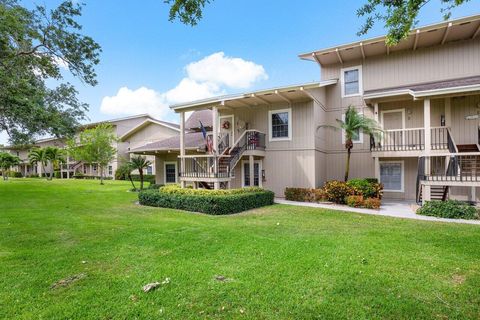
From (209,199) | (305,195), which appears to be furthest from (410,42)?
(209,199)

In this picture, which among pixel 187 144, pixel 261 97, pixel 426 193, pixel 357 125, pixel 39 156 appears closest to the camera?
pixel 426 193

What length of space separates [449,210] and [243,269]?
355 inches

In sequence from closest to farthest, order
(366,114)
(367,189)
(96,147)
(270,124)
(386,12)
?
1. (386,12)
2. (367,189)
3. (366,114)
4. (270,124)
5. (96,147)

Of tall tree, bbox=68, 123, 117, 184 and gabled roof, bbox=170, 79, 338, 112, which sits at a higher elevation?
gabled roof, bbox=170, 79, 338, 112

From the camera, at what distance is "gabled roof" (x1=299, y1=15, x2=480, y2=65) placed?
43.4ft

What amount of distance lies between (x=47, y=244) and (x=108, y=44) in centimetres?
1141

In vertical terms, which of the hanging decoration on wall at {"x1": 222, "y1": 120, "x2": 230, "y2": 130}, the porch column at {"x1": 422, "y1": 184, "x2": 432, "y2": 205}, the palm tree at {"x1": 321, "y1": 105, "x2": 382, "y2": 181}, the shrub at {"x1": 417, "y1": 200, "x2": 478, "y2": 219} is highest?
the hanging decoration on wall at {"x1": 222, "y1": 120, "x2": 230, "y2": 130}

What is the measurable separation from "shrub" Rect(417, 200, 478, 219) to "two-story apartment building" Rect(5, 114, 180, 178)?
2020 cm

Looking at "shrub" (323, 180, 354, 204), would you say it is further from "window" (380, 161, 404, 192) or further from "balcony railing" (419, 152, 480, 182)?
"window" (380, 161, 404, 192)

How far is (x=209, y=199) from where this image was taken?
11195 mm

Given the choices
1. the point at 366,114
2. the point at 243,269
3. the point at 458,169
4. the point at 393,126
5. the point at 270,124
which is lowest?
the point at 243,269

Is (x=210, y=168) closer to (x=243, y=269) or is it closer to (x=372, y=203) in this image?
(x=372, y=203)

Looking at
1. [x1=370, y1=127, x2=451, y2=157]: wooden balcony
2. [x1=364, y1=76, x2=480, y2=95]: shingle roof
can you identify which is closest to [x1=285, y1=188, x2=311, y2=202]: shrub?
[x1=370, y1=127, x2=451, y2=157]: wooden balcony

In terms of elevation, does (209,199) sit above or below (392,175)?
below
